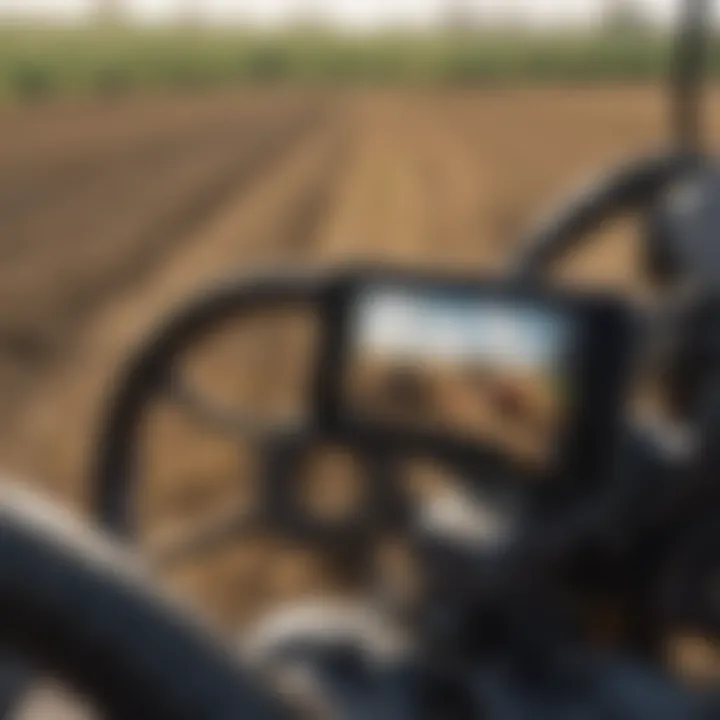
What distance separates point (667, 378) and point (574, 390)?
16.9 inches

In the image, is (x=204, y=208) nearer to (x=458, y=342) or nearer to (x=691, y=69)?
(x=691, y=69)

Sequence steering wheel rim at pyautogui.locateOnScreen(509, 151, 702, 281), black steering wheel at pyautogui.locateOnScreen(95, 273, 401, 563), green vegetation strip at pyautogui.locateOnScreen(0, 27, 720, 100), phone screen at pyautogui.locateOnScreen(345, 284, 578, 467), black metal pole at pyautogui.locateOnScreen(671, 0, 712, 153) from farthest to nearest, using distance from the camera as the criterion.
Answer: green vegetation strip at pyautogui.locateOnScreen(0, 27, 720, 100) → black metal pole at pyautogui.locateOnScreen(671, 0, 712, 153) → steering wheel rim at pyautogui.locateOnScreen(509, 151, 702, 281) → black steering wheel at pyautogui.locateOnScreen(95, 273, 401, 563) → phone screen at pyautogui.locateOnScreen(345, 284, 578, 467)

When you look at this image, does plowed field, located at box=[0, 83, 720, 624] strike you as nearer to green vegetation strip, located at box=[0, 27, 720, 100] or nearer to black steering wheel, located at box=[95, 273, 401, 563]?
black steering wheel, located at box=[95, 273, 401, 563]

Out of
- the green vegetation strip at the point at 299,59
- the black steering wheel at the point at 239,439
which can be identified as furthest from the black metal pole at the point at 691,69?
the green vegetation strip at the point at 299,59

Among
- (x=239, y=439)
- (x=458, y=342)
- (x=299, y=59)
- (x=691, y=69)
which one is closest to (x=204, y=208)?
(x=691, y=69)

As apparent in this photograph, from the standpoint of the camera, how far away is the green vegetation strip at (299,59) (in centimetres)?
3819

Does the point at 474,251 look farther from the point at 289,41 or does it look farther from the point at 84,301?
the point at 289,41

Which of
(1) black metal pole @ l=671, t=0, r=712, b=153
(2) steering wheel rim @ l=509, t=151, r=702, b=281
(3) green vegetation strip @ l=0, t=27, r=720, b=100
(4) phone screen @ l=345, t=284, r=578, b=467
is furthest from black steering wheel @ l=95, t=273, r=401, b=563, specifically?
(3) green vegetation strip @ l=0, t=27, r=720, b=100

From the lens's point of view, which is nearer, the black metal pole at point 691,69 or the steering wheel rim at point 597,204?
the steering wheel rim at point 597,204

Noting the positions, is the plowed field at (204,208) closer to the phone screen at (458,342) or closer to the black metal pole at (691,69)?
the phone screen at (458,342)

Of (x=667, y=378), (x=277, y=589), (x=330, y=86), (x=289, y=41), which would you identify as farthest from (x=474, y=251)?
(x=289, y=41)

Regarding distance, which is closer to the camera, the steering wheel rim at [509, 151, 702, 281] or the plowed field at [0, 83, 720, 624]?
the steering wheel rim at [509, 151, 702, 281]

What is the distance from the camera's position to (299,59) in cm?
5128

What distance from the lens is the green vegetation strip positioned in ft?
125
